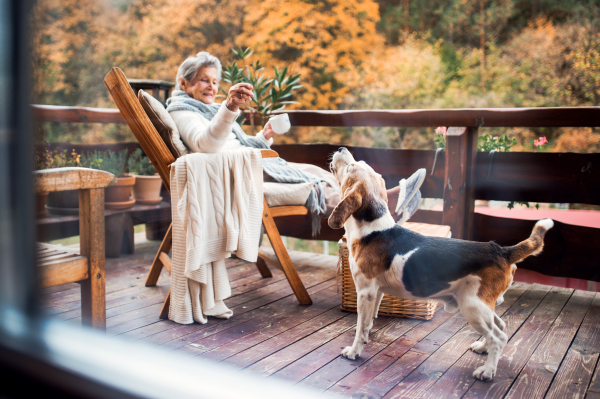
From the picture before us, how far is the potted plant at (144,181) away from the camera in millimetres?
3160

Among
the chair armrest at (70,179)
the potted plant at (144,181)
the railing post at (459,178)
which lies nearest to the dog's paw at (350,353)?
the chair armrest at (70,179)

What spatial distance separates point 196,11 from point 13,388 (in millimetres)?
9047

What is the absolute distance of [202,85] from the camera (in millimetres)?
2170

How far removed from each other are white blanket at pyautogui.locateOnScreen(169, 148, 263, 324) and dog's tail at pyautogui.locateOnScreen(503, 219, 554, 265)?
3.41 feet

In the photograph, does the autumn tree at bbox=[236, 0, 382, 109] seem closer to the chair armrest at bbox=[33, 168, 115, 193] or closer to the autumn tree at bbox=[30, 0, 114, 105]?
the autumn tree at bbox=[30, 0, 114, 105]

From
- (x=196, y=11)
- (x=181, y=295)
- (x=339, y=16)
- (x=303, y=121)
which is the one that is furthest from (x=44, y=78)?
(x=339, y=16)

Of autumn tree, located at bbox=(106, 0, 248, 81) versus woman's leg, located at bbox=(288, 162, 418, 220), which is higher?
autumn tree, located at bbox=(106, 0, 248, 81)

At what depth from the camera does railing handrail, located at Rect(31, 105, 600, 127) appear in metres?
2.18

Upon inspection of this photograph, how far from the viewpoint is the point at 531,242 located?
54.7 inches

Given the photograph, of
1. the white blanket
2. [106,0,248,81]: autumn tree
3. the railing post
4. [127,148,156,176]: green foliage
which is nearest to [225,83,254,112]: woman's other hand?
the white blanket

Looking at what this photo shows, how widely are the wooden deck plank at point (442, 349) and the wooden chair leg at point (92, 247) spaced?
90 centimetres

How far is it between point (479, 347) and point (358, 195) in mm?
719

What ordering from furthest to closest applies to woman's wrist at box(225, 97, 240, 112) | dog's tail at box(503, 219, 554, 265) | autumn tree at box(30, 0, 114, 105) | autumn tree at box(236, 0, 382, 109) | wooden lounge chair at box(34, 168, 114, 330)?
autumn tree at box(236, 0, 382, 109), woman's wrist at box(225, 97, 240, 112), dog's tail at box(503, 219, 554, 265), wooden lounge chair at box(34, 168, 114, 330), autumn tree at box(30, 0, 114, 105)

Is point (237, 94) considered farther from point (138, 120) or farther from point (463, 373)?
point (463, 373)
